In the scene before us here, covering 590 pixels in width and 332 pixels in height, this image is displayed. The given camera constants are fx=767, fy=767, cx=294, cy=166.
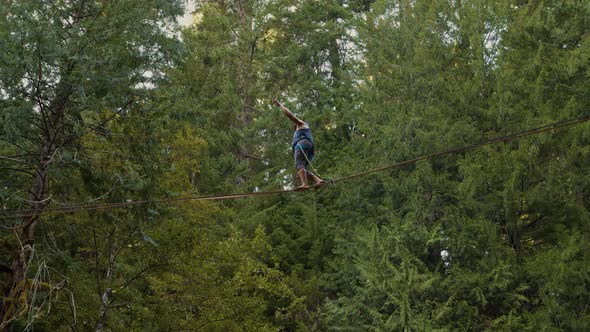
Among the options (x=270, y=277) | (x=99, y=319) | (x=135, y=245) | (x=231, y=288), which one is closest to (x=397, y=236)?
(x=270, y=277)

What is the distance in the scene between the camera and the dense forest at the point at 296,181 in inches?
478

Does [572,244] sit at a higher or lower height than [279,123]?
lower

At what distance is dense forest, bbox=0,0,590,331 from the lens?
1215 centimetres

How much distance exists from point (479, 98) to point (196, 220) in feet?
25.0

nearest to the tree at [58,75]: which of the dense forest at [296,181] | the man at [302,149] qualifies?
the dense forest at [296,181]

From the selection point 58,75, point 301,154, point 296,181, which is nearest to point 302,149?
point 301,154

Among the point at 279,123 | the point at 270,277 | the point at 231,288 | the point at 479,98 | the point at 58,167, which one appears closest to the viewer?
the point at 58,167

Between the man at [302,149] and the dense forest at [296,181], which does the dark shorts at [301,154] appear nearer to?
the man at [302,149]

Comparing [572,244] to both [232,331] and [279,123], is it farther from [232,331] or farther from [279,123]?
[279,123]

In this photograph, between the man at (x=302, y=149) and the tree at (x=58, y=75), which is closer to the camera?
the man at (x=302, y=149)

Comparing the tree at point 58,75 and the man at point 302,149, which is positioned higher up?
the tree at point 58,75

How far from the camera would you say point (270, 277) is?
15906 millimetres

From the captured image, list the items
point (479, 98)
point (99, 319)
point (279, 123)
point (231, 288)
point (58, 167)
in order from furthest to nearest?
point (279, 123) → point (479, 98) → point (231, 288) → point (99, 319) → point (58, 167)

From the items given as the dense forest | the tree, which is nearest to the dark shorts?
the dense forest
